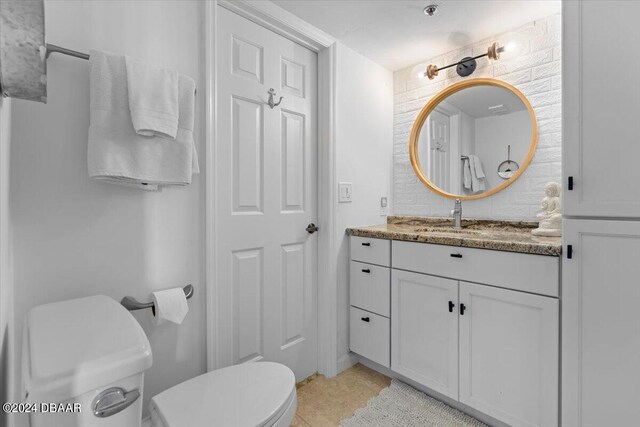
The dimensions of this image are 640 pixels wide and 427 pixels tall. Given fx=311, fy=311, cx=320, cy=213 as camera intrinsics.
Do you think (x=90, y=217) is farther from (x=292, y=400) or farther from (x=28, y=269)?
(x=292, y=400)

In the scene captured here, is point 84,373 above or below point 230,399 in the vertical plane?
above

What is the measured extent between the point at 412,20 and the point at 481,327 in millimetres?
1685

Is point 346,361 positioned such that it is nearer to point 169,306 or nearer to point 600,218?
point 169,306

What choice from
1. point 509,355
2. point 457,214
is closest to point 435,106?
point 457,214

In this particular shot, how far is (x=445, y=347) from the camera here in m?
1.60

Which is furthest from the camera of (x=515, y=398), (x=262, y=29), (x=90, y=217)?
(x=262, y=29)

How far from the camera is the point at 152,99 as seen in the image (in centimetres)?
111

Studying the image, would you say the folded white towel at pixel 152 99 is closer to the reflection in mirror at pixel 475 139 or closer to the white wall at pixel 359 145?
the white wall at pixel 359 145

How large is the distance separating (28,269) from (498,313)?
1838 millimetres

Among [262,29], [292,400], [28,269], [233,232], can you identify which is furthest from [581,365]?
[262,29]

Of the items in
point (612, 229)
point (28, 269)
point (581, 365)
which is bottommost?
point (581, 365)

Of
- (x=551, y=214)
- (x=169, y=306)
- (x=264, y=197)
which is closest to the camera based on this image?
(x=169, y=306)

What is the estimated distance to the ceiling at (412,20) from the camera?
1.63m

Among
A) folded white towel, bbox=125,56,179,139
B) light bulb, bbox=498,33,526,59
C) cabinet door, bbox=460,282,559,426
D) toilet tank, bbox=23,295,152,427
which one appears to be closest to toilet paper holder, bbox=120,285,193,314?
toilet tank, bbox=23,295,152,427
